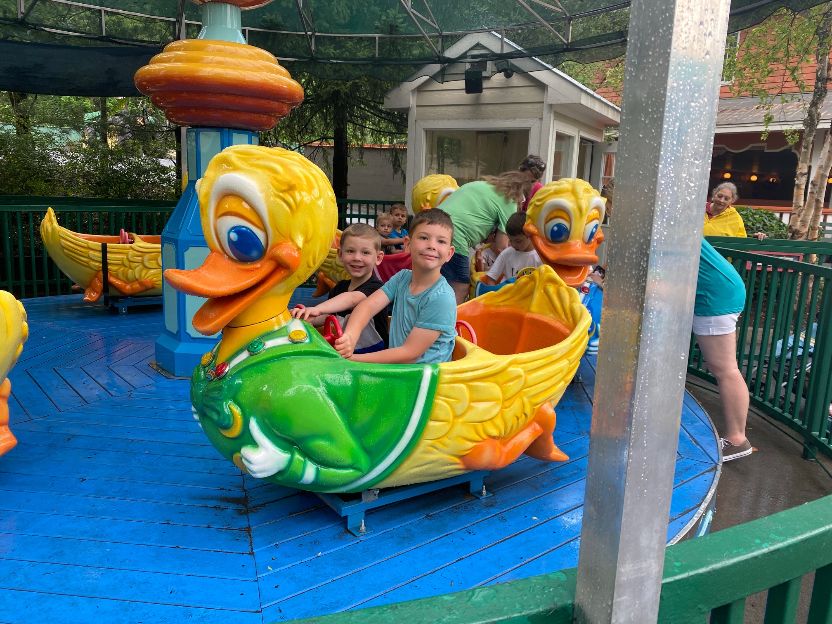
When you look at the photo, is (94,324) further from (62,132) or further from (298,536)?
(62,132)

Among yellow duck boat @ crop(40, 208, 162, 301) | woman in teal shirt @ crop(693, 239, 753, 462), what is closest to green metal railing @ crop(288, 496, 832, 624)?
woman in teal shirt @ crop(693, 239, 753, 462)

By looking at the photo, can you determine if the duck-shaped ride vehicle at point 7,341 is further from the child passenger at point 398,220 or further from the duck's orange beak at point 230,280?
the child passenger at point 398,220

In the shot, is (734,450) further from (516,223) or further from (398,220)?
(398,220)

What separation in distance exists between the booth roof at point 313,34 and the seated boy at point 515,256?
7.89 feet

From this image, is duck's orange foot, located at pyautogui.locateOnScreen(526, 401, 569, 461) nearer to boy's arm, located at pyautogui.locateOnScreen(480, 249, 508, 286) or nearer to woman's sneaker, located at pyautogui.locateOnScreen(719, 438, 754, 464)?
woman's sneaker, located at pyautogui.locateOnScreen(719, 438, 754, 464)

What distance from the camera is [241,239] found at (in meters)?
2.02

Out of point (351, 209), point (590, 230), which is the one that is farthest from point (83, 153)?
point (590, 230)

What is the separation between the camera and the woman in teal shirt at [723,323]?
3285 millimetres

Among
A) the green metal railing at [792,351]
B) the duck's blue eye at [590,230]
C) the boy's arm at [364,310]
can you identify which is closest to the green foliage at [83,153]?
the duck's blue eye at [590,230]

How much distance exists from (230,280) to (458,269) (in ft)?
8.27

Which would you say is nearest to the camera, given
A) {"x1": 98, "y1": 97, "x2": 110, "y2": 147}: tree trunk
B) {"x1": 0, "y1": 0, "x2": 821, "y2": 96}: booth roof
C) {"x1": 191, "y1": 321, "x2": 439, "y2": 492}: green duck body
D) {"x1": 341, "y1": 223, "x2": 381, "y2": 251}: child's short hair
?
{"x1": 191, "y1": 321, "x2": 439, "y2": 492}: green duck body

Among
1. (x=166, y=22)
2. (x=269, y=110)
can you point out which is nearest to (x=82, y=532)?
(x=269, y=110)

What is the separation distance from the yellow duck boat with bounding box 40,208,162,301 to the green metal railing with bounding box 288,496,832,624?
5264mm

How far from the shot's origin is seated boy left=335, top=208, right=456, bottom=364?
2.36m
